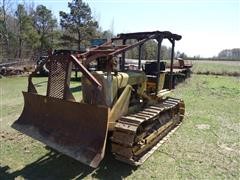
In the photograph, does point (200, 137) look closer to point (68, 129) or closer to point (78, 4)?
point (68, 129)

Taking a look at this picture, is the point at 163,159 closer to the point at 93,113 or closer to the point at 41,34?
the point at 93,113

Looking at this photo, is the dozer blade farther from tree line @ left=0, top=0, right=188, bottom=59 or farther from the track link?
tree line @ left=0, top=0, right=188, bottom=59

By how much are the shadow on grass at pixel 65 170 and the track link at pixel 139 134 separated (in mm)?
204

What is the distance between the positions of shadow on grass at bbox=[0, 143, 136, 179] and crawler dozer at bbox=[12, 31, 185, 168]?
0.76 ft

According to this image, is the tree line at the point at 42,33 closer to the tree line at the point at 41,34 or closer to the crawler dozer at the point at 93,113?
the tree line at the point at 41,34

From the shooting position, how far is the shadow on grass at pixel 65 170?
14.0 feet

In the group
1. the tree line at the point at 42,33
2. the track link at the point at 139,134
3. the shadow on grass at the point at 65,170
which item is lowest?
the shadow on grass at the point at 65,170

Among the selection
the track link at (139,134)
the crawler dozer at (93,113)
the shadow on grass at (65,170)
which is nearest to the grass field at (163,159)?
the shadow on grass at (65,170)

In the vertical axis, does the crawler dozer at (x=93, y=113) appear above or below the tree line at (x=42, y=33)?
below

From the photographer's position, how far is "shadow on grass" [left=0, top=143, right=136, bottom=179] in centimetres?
427

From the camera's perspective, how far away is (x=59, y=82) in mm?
4641

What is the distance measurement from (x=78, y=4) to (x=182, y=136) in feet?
94.5

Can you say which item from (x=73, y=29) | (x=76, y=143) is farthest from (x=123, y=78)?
(x=73, y=29)

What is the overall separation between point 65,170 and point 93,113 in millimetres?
1155
